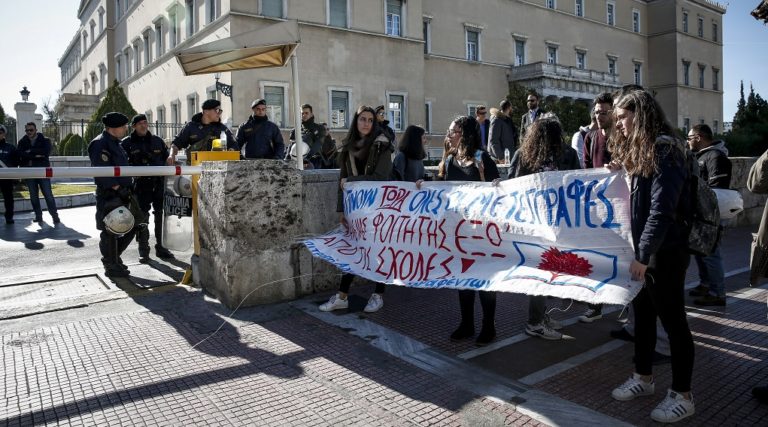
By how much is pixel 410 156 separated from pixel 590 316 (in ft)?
7.67

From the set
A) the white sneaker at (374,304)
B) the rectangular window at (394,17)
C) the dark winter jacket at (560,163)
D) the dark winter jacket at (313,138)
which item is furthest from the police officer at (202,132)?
the rectangular window at (394,17)

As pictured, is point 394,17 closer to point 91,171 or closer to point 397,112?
point 397,112

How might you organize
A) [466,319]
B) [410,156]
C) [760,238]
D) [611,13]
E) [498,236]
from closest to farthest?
1. [760,238]
2. [498,236]
3. [466,319]
4. [410,156]
5. [611,13]

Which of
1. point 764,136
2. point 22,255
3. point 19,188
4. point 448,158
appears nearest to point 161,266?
point 22,255

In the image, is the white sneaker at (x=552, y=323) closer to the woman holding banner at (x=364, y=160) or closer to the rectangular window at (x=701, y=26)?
the woman holding banner at (x=364, y=160)

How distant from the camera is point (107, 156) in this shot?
7074 mm

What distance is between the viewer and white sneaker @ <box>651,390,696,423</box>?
3.35m

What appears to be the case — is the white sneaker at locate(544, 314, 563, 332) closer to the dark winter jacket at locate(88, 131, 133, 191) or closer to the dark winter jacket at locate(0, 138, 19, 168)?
the dark winter jacket at locate(88, 131, 133, 191)

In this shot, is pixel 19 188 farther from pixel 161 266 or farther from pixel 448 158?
pixel 448 158

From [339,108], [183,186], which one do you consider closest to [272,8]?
[339,108]

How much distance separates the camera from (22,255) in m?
8.90

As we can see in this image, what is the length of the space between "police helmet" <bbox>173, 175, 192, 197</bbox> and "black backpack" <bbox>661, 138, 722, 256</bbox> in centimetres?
541

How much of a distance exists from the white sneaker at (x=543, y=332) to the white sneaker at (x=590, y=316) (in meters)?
0.60

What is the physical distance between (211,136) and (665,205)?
6496 millimetres
